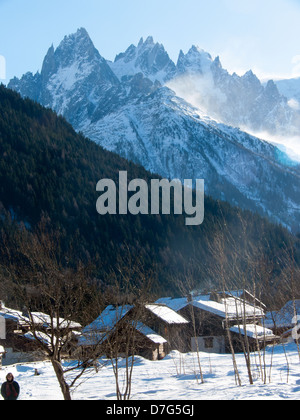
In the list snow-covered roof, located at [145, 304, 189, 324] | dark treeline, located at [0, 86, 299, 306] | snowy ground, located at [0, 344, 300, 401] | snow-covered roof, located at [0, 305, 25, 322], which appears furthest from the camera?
dark treeline, located at [0, 86, 299, 306]

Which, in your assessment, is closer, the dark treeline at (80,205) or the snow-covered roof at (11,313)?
the snow-covered roof at (11,313)

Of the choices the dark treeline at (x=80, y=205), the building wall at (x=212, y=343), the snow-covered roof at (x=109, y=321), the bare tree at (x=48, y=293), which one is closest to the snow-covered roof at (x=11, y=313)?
the bare tree at (x=48, y=293)

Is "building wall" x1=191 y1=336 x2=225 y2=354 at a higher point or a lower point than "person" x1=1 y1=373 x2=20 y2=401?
lower

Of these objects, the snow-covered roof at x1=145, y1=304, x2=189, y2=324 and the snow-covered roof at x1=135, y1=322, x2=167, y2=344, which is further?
the snow-covered roof at x1=145, y1=304, x2=189, y2=324

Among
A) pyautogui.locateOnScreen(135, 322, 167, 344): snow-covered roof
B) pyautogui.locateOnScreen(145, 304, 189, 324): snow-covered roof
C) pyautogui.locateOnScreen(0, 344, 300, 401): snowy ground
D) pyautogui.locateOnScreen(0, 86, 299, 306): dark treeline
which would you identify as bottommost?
pyautogui.locateOnScreen(0, 344, 300, 401): snowy ground

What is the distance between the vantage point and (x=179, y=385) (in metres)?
28.9

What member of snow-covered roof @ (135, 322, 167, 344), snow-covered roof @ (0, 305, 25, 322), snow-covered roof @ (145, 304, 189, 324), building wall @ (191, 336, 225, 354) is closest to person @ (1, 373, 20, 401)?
snow-covered roof @ (0, 305, 25, 322)

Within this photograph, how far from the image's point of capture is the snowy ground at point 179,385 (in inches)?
875

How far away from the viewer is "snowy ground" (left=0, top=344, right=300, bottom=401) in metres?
22.2

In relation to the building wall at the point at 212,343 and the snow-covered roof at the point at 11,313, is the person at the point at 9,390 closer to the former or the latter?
the snow-covered roof at the point at 11,313

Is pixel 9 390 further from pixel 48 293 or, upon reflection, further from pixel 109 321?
pixel 109 321

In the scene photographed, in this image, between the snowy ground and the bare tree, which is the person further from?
the snowy ground

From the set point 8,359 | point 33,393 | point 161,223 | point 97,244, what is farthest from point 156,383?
point 161,223
